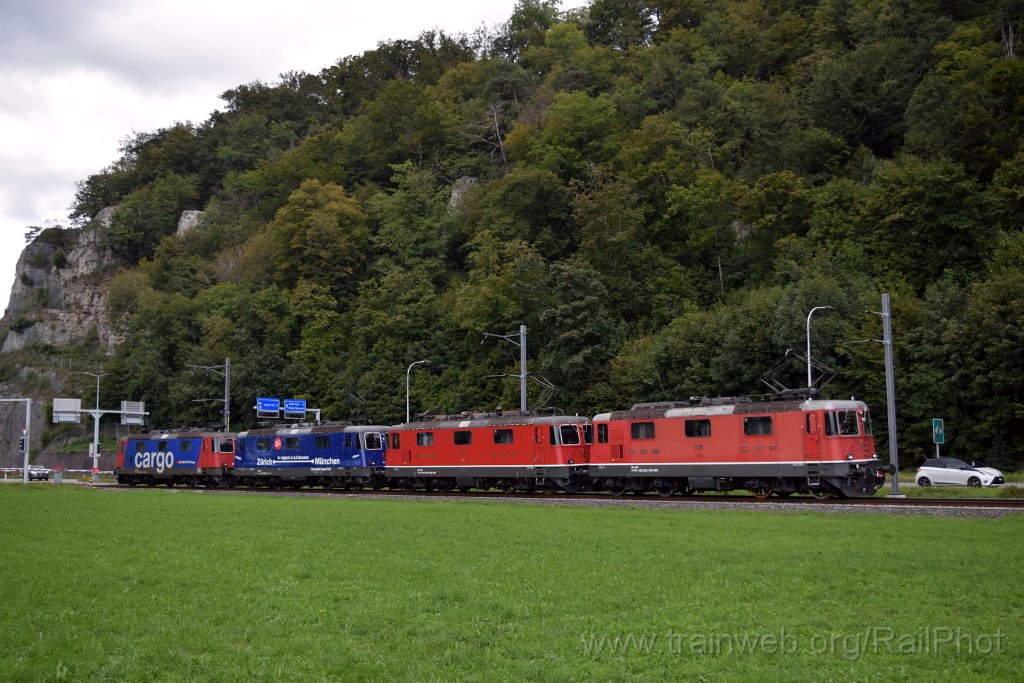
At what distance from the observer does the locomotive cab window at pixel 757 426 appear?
3048 centimetres

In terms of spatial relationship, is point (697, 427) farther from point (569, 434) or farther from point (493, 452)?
point (493, 452)

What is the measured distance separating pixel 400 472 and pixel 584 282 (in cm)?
1988

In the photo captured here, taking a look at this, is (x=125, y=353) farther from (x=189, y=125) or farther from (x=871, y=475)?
(x=871, y=475)

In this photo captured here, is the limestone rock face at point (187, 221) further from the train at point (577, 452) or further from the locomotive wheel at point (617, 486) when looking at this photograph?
the locomotive wheel at point (617, 486)

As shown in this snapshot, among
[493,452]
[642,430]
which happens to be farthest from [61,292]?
[642,430]

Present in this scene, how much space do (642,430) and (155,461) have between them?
117 ft

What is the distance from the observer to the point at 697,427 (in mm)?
32438

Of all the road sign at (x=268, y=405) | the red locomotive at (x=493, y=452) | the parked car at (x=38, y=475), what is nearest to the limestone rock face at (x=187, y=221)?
the parked car at (x=38, y=475)

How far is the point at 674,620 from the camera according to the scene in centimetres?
1134

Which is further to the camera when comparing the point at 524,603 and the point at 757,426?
the point at 757,426

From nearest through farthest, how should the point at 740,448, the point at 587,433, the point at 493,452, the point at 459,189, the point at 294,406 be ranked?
the point at 740,448 < the point at 587,433 < the point at 493,452 < the point at 294,406 < the point at 459,189

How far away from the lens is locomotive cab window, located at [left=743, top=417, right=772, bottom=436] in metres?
30.5

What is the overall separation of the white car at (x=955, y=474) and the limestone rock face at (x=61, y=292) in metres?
85.4

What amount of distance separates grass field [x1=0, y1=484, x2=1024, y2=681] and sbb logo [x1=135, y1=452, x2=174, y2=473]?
118 feet
